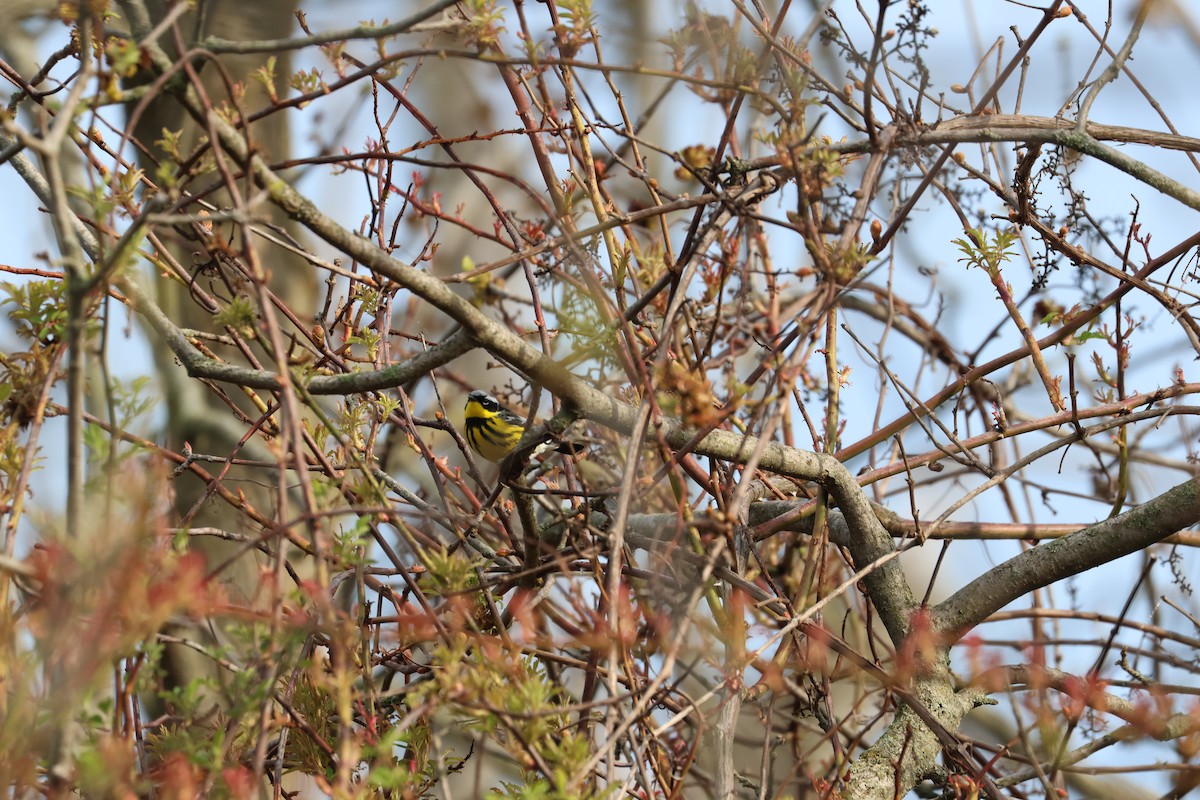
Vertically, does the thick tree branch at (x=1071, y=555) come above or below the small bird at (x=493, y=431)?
below

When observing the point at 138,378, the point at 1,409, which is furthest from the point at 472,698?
the point at 1,409

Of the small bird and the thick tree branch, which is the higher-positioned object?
the small bird

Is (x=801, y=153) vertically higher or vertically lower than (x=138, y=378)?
higher

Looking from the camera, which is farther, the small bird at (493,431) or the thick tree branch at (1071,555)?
the small bird at (493,431)

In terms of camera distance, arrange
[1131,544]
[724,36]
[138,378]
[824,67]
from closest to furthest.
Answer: [138,378] → [1131,544] → [724,36] → [824,67]

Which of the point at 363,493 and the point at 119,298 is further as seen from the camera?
the point at 119,298

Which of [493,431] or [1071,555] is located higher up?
[493,431]

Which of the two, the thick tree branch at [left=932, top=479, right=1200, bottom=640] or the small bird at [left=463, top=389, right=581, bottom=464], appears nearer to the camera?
the thick tree branch at [left=932, top=479, right=1200, bottom=640]

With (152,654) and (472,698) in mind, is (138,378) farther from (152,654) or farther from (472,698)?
A: (472,698)

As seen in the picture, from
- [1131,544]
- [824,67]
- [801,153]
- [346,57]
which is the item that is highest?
[824,67]

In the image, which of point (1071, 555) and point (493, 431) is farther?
point (493, 431)

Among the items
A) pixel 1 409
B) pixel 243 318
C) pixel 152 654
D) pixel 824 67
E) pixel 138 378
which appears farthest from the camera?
pixel 824 67

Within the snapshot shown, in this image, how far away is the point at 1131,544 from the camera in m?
2.33

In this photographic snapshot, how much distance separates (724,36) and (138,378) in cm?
160
